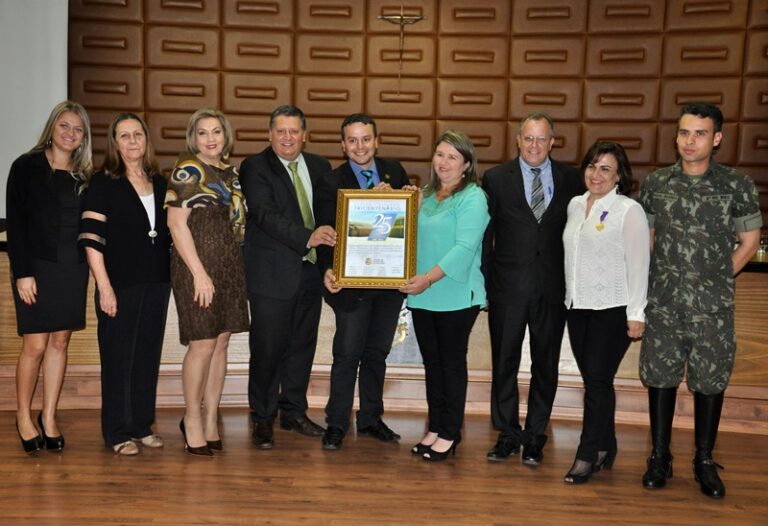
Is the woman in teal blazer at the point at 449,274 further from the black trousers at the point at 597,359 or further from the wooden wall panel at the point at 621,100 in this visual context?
the wooden wall panel at the point at 621,100

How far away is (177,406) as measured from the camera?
4.24 meters

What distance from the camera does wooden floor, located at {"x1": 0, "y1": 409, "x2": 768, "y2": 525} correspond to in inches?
114

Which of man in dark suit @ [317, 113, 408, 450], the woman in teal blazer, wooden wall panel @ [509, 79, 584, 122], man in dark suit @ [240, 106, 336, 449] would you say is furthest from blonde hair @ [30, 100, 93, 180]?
wooden wall panel @ [509, 79, 584, 122]

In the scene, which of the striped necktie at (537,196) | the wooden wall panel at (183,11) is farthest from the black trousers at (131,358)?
the wooden wall panel at (183,11)

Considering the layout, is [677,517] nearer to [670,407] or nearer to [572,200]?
[670,407]

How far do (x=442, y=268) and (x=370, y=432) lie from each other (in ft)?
3.29

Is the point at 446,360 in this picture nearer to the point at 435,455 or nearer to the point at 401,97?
the point at 435,455

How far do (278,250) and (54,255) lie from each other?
0.93 m

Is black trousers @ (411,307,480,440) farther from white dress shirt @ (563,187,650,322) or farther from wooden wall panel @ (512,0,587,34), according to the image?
wooden wall panel @ (512,0,587,34)

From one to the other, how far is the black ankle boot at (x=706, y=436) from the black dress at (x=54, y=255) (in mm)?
2630

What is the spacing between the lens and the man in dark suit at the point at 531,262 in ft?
10.9

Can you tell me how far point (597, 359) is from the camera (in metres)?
3.18

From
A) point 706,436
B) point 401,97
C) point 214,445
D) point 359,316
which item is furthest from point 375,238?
point 401,97

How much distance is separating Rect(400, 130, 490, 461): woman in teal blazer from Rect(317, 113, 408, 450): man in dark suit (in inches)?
10.1
